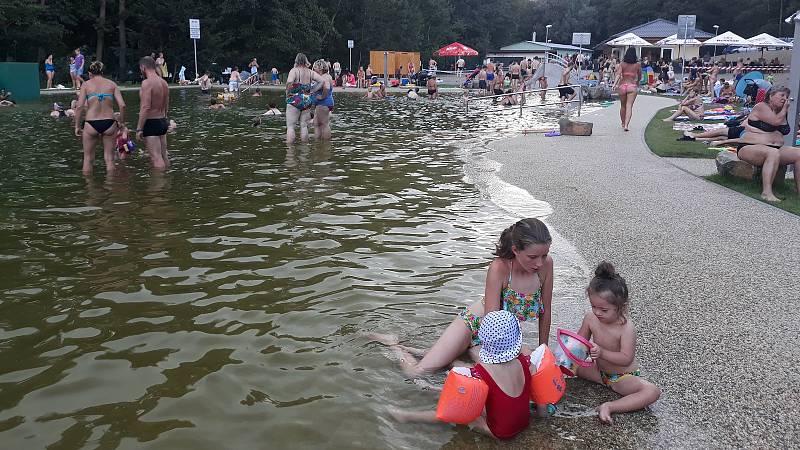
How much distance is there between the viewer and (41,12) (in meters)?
36.7

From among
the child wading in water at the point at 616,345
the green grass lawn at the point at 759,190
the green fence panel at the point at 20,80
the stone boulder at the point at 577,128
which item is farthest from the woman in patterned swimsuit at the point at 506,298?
the green fence panel at the point at 20,80

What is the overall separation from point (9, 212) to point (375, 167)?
5.69 m

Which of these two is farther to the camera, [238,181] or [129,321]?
[238,181]

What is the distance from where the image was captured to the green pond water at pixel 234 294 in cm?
369

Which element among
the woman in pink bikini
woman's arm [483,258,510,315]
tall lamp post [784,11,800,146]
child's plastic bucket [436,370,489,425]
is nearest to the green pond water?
child's plastic bucket [436,370,489,425]

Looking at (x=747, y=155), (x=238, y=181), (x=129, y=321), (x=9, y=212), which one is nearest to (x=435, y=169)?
(x=238, y=181)

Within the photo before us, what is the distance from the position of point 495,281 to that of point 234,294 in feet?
7.76

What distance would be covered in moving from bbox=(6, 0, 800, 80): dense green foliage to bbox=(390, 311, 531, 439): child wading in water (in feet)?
120

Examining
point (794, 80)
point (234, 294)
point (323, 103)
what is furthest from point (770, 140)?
point (323, 103)

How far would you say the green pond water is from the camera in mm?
3688

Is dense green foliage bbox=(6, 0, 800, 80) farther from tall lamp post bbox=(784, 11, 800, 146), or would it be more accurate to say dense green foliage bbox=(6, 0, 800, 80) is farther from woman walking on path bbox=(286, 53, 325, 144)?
tall lamp post bbox=(784, 11, 800, 146)

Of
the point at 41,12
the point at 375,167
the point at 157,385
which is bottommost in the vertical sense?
the point at 157,385

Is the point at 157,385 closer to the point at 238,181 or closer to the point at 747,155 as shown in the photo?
the point at 238,181

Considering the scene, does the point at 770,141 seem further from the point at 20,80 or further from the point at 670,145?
the point at 20,80
